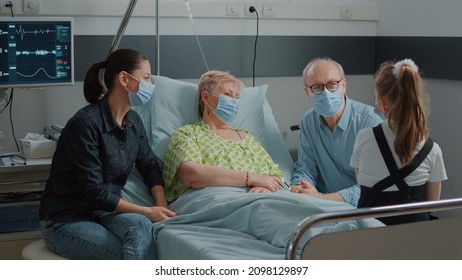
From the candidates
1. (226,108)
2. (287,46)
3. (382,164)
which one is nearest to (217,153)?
(226,108)

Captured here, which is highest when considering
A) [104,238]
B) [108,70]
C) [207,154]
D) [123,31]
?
[123,31]

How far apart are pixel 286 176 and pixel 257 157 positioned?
0.27 m

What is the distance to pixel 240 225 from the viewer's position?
316 cm

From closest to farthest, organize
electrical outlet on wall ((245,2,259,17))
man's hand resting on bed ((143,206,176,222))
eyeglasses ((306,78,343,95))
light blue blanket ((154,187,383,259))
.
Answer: light blue blanket ((154,187,383,259))
man's hand resting on bed ((143,206,176,222))
eyeglasses ((306,78,343,95))
electrical outlet on wall ((245,2,259,17))

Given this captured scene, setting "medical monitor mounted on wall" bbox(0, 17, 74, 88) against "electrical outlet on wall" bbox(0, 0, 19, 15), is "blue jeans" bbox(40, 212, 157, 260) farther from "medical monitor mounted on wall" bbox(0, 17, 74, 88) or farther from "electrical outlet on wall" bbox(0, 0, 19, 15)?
"electrical outlet on wall" bbox(0, 0, 19, 15)

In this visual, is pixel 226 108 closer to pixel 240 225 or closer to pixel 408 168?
pixel 240 225

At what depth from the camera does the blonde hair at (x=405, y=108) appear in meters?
2.93

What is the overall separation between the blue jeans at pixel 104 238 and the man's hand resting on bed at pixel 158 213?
5cm

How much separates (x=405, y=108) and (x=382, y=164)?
233mm

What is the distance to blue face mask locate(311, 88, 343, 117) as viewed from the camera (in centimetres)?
376

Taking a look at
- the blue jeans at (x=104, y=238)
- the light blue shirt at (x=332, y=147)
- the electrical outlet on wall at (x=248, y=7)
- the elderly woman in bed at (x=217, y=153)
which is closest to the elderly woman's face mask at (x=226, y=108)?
the elderly woman in bed at (x=217, y=153)

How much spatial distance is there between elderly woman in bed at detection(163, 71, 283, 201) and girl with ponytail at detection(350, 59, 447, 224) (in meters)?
0.73

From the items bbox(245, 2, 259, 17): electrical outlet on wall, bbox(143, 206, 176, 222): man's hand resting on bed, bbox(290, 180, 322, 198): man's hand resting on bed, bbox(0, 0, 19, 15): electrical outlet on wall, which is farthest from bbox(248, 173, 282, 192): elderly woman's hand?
bbox(0, 0, 19, 15): electrical outlet on wall

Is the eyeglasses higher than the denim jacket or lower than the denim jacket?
higher
